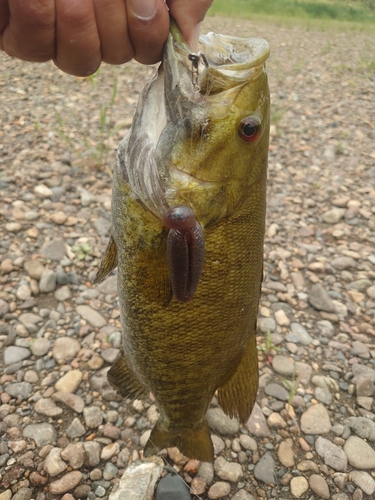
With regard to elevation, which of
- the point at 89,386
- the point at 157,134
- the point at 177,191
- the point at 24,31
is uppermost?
the point at 24,31

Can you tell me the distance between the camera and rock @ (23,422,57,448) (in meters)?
2.58

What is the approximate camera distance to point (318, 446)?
275cm

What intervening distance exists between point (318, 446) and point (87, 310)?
1844mm

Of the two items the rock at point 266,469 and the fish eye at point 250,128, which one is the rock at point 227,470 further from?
the fish eye at point 250,128

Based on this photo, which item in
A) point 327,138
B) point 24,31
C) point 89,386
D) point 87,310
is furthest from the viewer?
point 327,138

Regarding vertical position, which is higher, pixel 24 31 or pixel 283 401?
pixel 24 31

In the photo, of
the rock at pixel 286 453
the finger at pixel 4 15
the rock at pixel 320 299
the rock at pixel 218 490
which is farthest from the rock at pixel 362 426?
the finger at pixel 4 15

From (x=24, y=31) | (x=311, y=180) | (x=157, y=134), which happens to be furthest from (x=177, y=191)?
(x=311, y=180)

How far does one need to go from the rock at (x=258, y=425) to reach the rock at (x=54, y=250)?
199 cm

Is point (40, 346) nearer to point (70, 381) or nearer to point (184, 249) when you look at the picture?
point (70, 381)

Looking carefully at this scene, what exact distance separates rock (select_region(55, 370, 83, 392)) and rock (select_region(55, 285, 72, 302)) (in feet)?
2.24

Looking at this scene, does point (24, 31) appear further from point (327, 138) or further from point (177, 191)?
point (327, 138)

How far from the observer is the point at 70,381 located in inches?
115

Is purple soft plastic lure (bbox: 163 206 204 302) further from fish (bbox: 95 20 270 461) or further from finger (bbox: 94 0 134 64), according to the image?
finger (bbox: 94 0 134 64)
